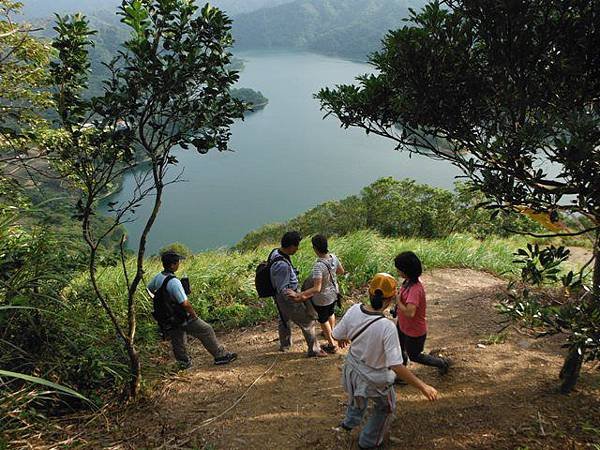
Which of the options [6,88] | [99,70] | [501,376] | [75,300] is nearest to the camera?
[501,376]

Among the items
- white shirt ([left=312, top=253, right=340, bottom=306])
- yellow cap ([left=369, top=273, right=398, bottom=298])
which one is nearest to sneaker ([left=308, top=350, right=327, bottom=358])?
white shirt ([left=312, top=253, right=340, bottom=306])

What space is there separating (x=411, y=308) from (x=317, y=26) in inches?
8062

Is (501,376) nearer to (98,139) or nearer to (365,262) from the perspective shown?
(365,262)

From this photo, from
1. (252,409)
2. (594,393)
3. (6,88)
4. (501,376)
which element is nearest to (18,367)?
(252,409)

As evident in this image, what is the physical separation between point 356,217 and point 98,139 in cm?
2204

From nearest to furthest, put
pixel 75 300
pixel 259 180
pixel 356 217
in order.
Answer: pixel 75 300 → pixel 356 217 → pixel 259 180

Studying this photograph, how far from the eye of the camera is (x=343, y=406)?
397 cm

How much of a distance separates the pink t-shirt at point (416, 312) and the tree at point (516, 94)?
0.99 metres

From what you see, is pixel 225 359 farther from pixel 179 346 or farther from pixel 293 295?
pixel 293 295

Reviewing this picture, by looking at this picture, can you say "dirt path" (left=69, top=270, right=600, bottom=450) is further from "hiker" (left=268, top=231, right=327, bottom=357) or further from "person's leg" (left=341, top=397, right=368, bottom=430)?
"hiker" (left=268, top=231, right=327, bottom=357)

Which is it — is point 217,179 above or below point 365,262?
below

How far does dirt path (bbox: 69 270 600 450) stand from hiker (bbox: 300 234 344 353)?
0.63 m

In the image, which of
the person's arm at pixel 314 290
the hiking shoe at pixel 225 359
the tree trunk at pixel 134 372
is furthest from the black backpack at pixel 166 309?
the person's arm at pixel 314 290

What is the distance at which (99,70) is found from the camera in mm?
83312
